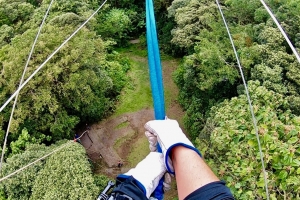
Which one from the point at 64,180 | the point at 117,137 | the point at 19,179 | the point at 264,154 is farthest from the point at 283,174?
the point at 117,137

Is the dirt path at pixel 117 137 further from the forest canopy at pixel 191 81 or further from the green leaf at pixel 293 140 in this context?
the green leaf at pixel 293 140

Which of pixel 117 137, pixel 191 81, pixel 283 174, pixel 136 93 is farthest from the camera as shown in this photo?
pixel 136 93

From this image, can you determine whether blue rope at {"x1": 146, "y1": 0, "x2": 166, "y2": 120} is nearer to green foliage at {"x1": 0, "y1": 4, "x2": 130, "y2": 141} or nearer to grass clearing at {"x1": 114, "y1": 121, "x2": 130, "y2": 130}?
green foliage at {"x1": 0, "y1": 4, "x2": 130, "y2": 141}

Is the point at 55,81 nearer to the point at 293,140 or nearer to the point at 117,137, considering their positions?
the point at 117,137

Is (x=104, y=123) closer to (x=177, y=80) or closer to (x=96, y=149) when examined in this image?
(x=96, y=149)

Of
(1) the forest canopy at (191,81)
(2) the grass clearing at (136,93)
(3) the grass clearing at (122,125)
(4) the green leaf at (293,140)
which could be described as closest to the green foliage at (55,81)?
(1) the forest canopy at (191,81)

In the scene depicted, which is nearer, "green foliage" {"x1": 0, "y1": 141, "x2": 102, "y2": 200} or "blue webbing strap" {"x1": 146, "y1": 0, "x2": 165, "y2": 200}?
Result: "blue webbing strap" {"x1": 146, "y1": 0, "x2": 165, "y2": 200}

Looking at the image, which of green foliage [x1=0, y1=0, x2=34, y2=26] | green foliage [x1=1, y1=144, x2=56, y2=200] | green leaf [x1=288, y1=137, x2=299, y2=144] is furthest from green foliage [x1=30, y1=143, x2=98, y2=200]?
green foliage [x1=0, y1=0, x2=34, y2=26]
